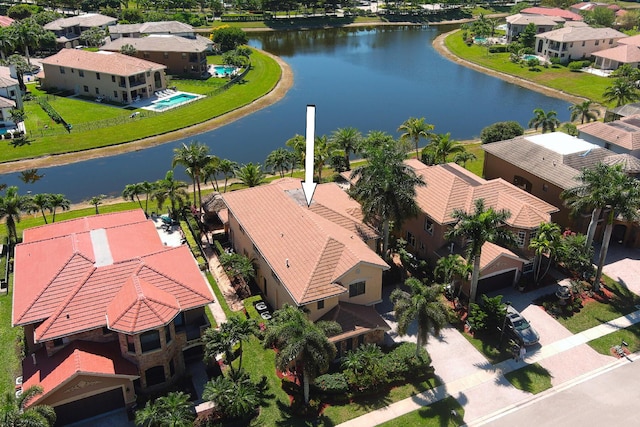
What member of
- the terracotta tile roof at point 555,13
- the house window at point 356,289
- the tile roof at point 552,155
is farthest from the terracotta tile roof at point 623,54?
the house window at point 356,289

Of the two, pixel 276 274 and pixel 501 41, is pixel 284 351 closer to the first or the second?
pixel 276 274

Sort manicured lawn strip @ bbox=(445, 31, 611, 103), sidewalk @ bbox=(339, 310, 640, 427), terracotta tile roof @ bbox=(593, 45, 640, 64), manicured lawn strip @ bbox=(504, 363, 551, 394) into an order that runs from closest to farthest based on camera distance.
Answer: sidewalk @ bbox=(339, 310, 640, 427) → manicured lawn strip @ bbox=(504, 363, 551, 394) → manicured lawn strip @ bbox=(445, 31, 611, 103) → terracotta tile roof @ bbox=(593, 45, 640, 64)

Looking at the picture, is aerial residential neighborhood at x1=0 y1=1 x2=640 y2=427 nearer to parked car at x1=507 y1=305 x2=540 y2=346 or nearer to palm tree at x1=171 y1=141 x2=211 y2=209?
parked car at x1=507 y1=305 x2=540 y2=346

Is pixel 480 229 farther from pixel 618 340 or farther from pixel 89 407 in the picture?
pixel 89 407

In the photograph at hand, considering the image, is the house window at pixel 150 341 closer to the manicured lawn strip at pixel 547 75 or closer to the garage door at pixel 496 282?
the garage door at pixel 496 282

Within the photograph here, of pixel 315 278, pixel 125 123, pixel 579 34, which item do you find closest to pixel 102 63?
pixel 125 123

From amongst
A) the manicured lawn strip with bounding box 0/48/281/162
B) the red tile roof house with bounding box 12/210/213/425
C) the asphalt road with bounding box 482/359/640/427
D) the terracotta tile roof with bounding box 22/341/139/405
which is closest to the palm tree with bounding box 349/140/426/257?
the red tile roof house with bounding box 12/210/213/425
